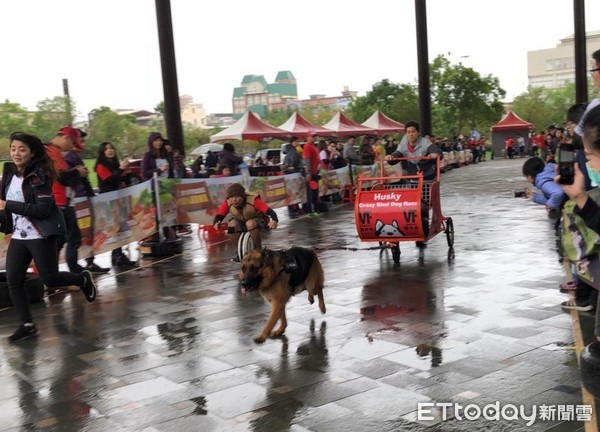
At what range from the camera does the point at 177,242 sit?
12.2m

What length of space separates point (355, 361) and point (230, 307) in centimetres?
255

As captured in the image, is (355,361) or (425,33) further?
(425,33)

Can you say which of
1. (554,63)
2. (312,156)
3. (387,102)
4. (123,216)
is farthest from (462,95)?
(554,63)

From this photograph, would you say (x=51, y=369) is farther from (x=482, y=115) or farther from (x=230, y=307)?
(x=482, y=115)

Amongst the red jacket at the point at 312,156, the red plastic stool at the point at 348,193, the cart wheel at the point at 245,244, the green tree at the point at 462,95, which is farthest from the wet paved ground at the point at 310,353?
the green tree at the point at 462,95

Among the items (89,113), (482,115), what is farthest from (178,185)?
(89,113)

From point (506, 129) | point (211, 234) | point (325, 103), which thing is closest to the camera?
point (211, 234)

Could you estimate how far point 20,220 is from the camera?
267 inches

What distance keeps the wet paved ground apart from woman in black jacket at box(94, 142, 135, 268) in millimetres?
1267

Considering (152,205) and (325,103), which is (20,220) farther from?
(325,103)

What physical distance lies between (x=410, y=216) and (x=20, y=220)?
16.2 feet

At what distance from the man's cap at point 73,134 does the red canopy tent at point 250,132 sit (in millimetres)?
19280

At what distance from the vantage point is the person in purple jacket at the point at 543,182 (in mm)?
6621

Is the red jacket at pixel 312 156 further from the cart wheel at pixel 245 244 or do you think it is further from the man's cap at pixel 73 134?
the cart wheel at pixel 245 244
